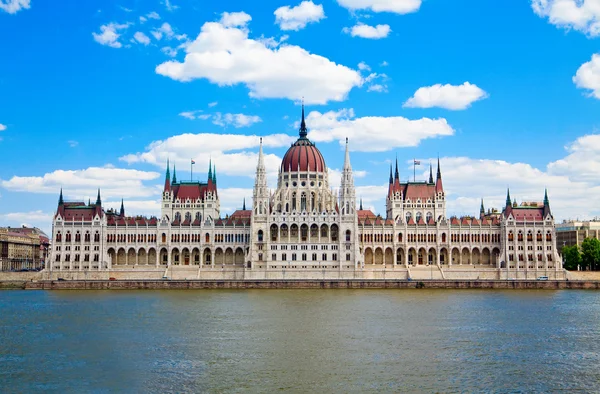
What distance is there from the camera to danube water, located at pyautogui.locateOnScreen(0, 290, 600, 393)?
4084 cm

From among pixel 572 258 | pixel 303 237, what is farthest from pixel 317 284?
pixel 572 258

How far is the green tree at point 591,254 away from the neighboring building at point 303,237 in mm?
5765

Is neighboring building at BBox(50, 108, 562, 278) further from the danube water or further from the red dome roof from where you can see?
the danube water

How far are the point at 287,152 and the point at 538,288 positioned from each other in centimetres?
5267

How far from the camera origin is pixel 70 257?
124500 mm

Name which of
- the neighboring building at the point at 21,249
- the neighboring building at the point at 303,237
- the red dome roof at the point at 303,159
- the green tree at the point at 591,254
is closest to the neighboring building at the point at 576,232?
the green tree at the point at 591,254

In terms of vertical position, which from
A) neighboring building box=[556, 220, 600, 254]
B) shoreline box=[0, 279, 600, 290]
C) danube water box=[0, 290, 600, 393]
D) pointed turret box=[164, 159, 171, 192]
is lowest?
danube water box=[0, 290, 600, 393]

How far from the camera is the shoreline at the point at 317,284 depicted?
10694 centimetres

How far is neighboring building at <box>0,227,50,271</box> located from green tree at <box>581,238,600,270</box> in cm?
10378

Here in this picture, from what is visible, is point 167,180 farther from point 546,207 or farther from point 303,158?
point 546,207

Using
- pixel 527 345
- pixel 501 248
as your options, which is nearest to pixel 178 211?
pixel 501 248

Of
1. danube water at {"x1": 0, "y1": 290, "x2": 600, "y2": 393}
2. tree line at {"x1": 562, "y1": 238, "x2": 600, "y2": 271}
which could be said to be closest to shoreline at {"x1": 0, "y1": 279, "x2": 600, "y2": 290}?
tree line at {"x1": 562, "y1": 238, "x2": 600, "y2": 271}

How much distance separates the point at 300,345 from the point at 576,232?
125904 mm

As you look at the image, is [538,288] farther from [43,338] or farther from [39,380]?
[39,380]
